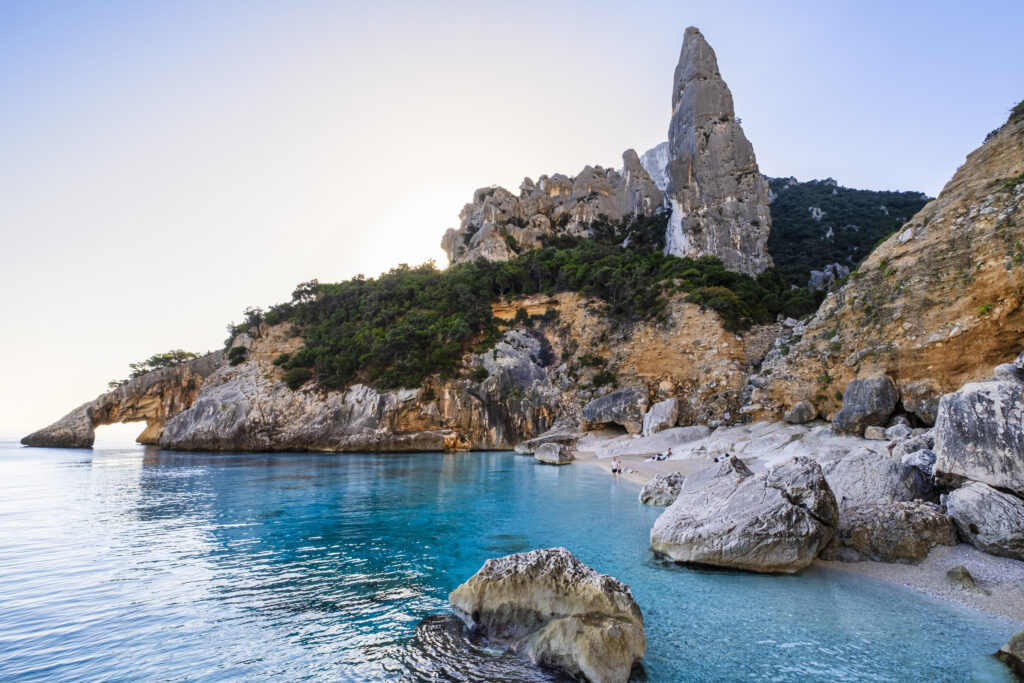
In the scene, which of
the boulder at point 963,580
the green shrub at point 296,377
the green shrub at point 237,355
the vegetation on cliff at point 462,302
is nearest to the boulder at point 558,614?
the boulder at point 963,580

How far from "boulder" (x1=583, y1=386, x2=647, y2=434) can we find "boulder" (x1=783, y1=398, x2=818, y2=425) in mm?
10993

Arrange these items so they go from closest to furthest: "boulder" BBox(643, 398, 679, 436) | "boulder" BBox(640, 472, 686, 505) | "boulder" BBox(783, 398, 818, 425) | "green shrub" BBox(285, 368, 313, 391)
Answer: "boulder" BBox(640, 472, 686, 505)
"boulder" BBox(783, 398, 818, 425)
"boulder" BBox(643, 398, 679, 436)
"green shrub" BBox(285, 368, 313, 391)

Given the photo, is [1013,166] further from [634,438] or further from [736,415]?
[634,438]

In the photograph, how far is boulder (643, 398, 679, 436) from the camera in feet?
99.1

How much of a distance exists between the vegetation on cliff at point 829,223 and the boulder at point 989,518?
132 feet

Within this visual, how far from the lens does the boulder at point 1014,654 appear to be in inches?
183

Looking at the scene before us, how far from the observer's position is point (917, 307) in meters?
18.8

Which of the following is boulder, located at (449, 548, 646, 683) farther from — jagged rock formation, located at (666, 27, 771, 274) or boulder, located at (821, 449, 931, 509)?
jagged rock formation, located at (666, 27, 771, 274)

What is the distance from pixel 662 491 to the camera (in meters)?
14.5

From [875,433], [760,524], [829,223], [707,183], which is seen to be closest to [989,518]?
[760,524]

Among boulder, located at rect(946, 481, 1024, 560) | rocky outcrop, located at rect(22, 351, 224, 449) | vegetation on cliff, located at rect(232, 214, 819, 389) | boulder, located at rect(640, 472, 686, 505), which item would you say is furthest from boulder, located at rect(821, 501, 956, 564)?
rocky outcrop, located at rect(22, 351, 224, 449)

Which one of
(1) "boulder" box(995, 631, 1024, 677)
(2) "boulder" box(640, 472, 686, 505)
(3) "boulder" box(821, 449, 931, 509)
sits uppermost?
(3) "boulder" box(821, 449, 931, 509)

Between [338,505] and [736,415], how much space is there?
25329 millimetres

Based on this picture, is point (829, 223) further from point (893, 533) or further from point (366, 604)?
point (366, 604)
